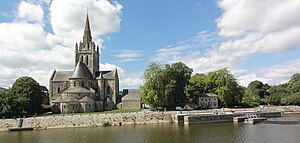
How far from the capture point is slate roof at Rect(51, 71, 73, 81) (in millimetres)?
78256

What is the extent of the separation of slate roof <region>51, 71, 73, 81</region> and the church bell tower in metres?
5.41

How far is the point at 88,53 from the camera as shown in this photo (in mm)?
83312

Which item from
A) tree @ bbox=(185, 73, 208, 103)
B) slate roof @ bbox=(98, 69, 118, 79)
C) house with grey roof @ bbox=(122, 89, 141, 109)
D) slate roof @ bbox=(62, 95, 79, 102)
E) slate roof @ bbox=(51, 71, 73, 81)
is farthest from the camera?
slate roof @ bbox=(98, 69, 118, 79)

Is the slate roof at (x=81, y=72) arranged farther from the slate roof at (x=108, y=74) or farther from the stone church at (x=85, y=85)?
the slate roof at (x=108, y=74)

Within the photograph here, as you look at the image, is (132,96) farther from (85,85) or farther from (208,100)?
(208,100)

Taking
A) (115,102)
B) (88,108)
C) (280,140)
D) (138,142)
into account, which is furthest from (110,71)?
(280,140)

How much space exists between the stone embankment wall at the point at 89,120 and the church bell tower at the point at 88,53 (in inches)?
1247

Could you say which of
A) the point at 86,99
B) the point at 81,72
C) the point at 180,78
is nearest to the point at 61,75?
the point at 81,72

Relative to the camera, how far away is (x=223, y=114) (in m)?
53.6

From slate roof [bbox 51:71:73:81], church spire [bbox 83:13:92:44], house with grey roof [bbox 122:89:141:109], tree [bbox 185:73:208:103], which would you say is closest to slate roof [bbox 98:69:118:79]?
house with grey roof [bbox 122:89:141:109]

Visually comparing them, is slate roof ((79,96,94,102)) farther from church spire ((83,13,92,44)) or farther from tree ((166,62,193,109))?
church spire ((83,13,92,44))

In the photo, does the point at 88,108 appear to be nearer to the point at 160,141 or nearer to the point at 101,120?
the point at 101,120

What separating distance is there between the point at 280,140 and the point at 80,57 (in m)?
65.3

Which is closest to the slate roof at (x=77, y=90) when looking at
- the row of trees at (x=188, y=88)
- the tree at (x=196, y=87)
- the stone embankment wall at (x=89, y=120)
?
the row of trees at (x=188, y=88)
